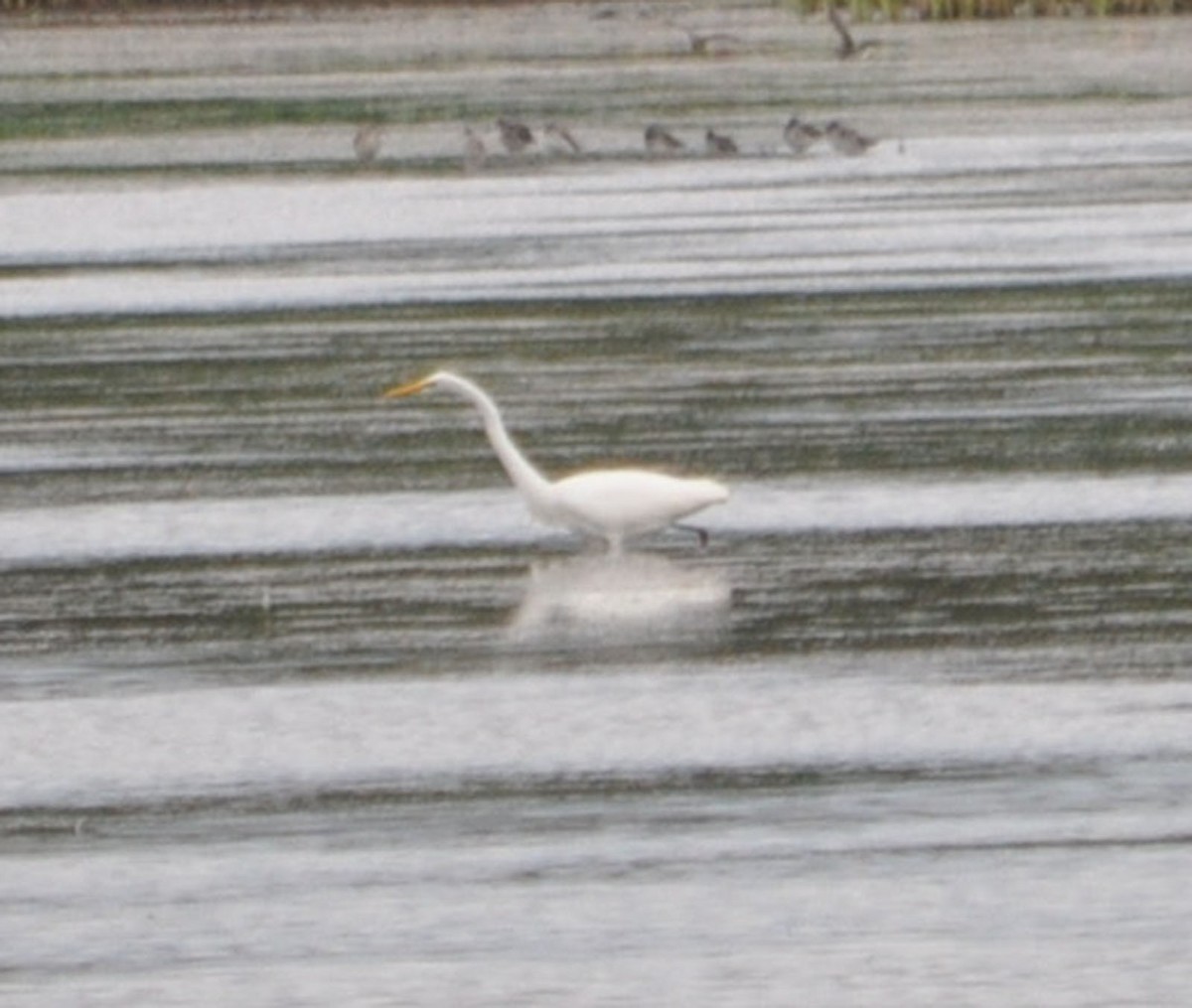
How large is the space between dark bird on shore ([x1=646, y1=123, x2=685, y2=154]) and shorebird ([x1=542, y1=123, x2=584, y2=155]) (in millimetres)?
645

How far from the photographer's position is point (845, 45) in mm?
51906

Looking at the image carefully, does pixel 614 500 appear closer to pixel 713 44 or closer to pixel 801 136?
pixel 801 136

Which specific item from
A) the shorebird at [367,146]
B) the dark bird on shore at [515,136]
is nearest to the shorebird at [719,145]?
the dark bird on shore at [515,136]

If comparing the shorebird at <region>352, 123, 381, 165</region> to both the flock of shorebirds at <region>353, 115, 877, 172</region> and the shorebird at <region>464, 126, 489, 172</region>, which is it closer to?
the flock of shorebirds at <region>353, 115, 877, 172</region>

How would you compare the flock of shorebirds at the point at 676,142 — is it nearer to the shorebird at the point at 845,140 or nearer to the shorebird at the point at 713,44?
the shorebird at the point at 845,140

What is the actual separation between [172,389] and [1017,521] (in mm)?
6066

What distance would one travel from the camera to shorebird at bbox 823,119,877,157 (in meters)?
35.0

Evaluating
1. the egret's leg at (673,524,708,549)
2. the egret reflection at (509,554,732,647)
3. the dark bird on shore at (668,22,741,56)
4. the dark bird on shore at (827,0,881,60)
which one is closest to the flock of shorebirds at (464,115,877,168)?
the dark bird on shore at (827,0,881,60)

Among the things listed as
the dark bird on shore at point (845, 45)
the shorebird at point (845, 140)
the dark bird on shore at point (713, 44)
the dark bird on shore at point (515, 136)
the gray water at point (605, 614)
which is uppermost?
the dark bird on shore at point (713, 44)

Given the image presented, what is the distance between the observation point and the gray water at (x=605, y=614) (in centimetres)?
938

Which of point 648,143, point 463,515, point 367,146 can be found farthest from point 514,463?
point 367,146

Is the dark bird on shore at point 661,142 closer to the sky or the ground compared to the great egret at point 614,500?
closer to the sky

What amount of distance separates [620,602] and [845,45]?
38.4 m

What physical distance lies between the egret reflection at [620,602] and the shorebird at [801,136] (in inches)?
815
